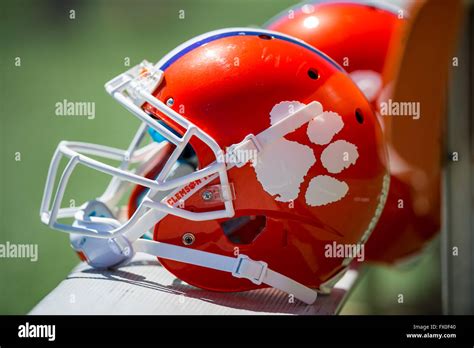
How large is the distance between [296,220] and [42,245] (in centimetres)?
201

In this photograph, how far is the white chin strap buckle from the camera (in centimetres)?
128

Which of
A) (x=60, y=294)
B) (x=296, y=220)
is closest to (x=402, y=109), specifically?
(x=296, y=220)

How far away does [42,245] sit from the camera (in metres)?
3.06

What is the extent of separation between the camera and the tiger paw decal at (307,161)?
126 cm

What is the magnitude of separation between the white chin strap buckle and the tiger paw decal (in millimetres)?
121

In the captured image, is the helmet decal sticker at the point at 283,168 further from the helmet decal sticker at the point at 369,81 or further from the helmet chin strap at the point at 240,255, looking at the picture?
the helmet decal sticker at the point at 369,81

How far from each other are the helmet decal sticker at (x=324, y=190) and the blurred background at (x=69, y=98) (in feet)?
2.57

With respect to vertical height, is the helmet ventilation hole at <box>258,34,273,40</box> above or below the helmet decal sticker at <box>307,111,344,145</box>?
above

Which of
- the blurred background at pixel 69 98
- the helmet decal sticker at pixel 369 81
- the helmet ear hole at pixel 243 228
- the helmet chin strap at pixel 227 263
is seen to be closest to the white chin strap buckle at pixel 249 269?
the helmet chin strap at pixel 227 263

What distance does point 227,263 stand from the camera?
129 centimetres

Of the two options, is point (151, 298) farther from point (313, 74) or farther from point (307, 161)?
point (313, 74)

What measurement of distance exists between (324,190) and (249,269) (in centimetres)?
19

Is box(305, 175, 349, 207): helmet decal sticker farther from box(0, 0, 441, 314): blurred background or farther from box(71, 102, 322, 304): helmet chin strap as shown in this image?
box(0, 0, 441, 314): blurred background

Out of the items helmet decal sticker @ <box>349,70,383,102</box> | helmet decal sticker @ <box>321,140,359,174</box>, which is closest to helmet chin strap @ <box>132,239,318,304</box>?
helmet decal sticker @ <box>321,140,359,174</box>
